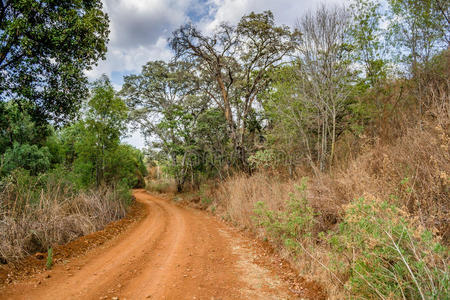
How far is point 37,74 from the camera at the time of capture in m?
→ 7.95

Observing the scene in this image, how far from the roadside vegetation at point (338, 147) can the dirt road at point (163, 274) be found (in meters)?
0.92

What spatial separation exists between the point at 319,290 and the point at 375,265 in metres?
1.33

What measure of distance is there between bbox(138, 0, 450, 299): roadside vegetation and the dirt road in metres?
0.92

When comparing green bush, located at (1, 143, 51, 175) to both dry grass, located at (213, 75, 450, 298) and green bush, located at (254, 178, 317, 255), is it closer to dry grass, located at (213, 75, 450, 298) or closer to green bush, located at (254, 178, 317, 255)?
dry grass, located at (213, 75, 450, 298)

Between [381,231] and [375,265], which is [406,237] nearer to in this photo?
[381,231]

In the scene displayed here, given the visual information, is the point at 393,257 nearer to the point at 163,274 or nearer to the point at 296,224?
the point at 296,224

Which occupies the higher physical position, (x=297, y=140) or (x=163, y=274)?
(x=297, y=140)

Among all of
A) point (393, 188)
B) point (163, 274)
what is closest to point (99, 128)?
point (163, 274)

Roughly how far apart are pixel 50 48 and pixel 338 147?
1151 cm

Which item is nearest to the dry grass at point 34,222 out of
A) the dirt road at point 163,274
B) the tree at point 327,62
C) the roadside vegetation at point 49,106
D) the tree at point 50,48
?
the roadside vegetation at point 49,106

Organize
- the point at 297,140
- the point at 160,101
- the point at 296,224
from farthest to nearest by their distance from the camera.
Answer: the point at 160,101 → the point at 297,140 → the point at 296,224

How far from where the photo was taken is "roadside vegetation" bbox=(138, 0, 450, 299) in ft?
8.34

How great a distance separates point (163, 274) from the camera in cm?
430

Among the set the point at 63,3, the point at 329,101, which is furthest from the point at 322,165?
the point at 63,3
